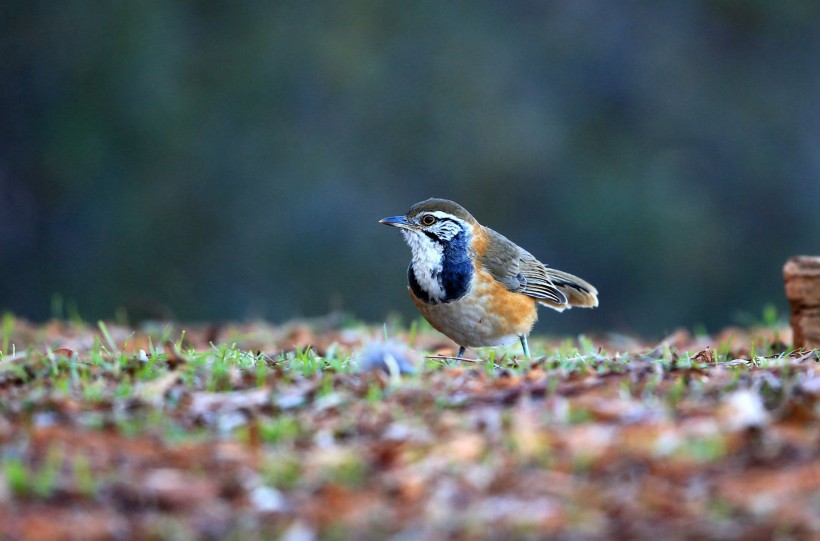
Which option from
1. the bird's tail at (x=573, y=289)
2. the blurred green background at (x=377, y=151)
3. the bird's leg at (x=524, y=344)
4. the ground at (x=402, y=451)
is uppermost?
the blurred green background at (x=377, y=151)

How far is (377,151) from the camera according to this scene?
1575 cm

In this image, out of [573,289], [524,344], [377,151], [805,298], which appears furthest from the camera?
[377,151]

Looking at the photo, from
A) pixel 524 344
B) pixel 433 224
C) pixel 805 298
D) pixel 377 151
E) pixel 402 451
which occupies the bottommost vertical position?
pixel 402 451

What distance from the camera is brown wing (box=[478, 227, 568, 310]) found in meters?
7.28

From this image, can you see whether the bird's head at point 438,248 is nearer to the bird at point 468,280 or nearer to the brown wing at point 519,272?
the bird at point 468,280

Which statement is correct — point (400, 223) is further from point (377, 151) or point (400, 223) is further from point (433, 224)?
point (377, 151)

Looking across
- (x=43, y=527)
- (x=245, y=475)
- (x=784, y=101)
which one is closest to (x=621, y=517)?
(x=245, y=475)

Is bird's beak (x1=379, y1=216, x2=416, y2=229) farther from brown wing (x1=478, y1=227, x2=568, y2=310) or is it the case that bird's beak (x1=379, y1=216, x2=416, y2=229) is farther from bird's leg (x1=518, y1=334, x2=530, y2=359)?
bird's leg (x1=518, y1=334, x2=530, y2=359)

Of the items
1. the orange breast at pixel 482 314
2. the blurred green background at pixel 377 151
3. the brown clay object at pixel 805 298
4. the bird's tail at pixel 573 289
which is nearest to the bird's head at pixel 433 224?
the orange breast at pixel 482 314

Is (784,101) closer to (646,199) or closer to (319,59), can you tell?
(646,199)

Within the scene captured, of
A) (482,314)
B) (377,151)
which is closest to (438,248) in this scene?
(482,314)

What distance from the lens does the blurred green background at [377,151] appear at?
14.9 m

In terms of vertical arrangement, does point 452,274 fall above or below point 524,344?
above

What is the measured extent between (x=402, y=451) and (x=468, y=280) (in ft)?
10.6
